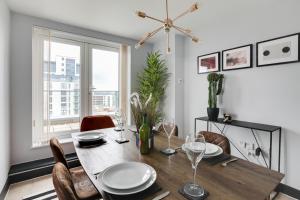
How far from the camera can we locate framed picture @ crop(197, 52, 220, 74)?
2666mm

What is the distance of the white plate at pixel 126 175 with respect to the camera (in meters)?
0.81

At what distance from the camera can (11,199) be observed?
189 cm

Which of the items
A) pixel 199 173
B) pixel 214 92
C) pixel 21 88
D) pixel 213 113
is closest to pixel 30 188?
pixel 21 88

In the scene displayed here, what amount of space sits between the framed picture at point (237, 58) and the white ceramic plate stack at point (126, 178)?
2151 millimetres

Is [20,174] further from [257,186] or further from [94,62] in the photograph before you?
[257,186]

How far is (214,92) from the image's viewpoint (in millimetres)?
2496

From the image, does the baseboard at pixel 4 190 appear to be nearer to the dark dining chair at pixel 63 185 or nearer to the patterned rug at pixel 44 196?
the patterned rug at pixel 44 196

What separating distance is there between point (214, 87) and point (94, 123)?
190cm

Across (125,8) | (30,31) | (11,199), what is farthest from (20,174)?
(125,8)

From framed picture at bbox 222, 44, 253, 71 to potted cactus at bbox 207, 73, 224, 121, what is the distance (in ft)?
0.69

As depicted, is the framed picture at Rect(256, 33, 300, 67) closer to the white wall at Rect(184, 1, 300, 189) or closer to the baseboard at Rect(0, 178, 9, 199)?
the white wall at Rect(184, 1, 300, 189)

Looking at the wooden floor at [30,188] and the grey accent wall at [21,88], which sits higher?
the grey accent wall at [21,88]

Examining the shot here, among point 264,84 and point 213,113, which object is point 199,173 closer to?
point 213,113

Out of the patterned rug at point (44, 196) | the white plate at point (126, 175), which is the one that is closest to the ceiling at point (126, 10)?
the white plate at point (126, 175)
